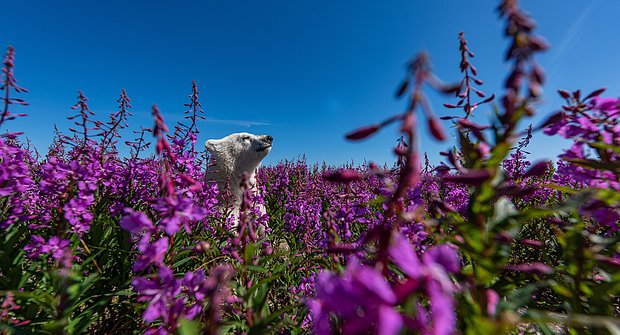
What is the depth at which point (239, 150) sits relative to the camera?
6805 mm

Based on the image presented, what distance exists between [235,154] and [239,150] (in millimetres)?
149

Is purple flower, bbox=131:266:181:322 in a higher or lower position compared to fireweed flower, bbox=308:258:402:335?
lower

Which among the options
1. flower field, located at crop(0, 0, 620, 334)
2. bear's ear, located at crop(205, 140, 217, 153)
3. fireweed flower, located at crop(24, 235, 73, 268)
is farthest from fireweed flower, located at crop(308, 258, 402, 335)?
bear's ear, located at crop(205, 140, 217, 153)

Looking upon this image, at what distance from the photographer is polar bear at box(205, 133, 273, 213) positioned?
6582 mm

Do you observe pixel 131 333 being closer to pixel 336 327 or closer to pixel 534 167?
pixel 336 327

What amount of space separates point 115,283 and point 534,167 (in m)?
3.57

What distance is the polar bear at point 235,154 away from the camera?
21.6 feet

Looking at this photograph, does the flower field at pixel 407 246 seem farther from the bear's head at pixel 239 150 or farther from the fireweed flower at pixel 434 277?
the bear's head at pixel 239 150

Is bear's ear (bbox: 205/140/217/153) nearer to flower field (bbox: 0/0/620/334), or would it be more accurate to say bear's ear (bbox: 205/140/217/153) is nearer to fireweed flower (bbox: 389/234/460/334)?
flower field (bbox: 0/0/620/334)

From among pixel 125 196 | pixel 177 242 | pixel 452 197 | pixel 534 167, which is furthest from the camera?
pixel 452 197

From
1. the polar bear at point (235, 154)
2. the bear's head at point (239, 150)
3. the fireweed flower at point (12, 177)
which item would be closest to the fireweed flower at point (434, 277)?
the fireweed flower at point (12, 177)

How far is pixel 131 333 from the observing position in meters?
2.48

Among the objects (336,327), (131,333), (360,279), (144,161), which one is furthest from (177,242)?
(360,279)

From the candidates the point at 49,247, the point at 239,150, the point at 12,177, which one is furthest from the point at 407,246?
the point at 239,150
